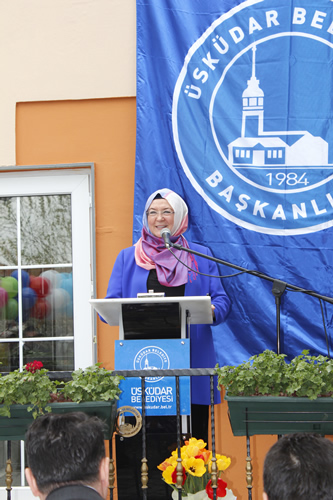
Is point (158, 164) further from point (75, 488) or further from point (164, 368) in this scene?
point (75, 488)

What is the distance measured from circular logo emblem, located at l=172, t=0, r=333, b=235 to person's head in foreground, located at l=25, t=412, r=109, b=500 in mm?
2623

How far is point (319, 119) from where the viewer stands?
13.1 feet

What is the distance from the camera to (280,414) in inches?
91.8

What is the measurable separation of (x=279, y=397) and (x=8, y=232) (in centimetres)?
261

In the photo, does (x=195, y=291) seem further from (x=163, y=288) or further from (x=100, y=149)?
(x=100, y=149)

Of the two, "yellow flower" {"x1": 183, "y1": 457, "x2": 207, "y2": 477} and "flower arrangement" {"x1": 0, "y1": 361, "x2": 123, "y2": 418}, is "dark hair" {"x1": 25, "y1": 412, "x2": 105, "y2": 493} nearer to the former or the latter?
"flower arrangement" {"x1": 0, "y1": 361, "x2": 123, "y2": 418}

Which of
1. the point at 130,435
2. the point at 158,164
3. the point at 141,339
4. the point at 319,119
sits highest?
the point at 319,119

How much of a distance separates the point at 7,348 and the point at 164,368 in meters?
1.92

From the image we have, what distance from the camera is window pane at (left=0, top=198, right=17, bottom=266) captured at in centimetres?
435

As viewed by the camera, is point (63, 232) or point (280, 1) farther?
point (63, 232)

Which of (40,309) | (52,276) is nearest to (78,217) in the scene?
(52,276)

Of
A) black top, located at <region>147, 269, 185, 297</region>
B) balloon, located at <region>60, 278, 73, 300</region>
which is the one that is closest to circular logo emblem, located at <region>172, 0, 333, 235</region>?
black top, located at <region>147, 269, 185, 297</region>

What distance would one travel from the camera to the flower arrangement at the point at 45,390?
2352 millimetres

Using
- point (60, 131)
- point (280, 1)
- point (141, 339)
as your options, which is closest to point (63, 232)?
point (60, 131)
